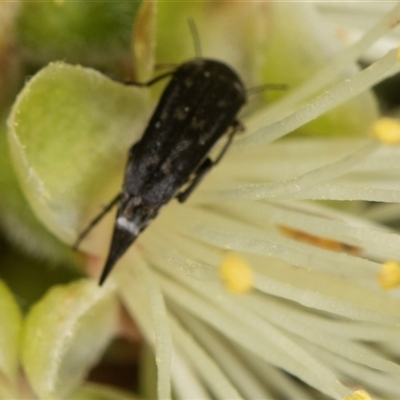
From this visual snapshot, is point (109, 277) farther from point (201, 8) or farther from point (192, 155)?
point (201, 8)

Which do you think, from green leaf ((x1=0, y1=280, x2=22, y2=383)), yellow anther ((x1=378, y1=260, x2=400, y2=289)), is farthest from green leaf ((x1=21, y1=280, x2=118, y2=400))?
yellow anther ((x1=378, y1=260, x2=400, y2=289))

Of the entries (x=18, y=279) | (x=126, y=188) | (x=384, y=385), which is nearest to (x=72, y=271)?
(x=18, y=279)

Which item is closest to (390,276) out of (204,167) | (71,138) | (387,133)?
(387,133)

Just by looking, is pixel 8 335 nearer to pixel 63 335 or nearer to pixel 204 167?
pixel 63 335

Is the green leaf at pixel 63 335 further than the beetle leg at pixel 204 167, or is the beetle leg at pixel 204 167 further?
Result: the beetle leg at pixel 204 167

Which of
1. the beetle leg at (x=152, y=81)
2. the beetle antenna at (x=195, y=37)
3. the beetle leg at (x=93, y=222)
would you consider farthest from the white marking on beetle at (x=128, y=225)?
the beetle antenna at (x=195, y=37)

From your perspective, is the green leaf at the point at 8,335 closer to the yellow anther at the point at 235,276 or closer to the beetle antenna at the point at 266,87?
the yellow anther at the point at 235,276
